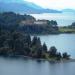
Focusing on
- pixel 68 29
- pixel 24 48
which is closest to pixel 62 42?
pixel 24 48

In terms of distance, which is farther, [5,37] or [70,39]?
[70,39]

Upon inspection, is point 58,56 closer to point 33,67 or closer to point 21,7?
point 33,67

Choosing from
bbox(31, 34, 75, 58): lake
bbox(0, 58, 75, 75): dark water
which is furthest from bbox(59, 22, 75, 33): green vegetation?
bbox(0, 58, 75, 75): dark water

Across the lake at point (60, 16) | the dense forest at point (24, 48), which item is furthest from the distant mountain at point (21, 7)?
the dense forest at point (24, 48)

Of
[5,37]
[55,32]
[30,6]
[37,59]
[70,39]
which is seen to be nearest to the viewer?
[37,59]

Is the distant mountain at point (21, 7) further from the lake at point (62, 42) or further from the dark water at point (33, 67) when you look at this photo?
the dark water at point (33, 67)

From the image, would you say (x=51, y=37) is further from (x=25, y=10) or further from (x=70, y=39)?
(x=25, y=10)

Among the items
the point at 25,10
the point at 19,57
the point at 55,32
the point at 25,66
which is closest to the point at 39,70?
the point at 25,66
